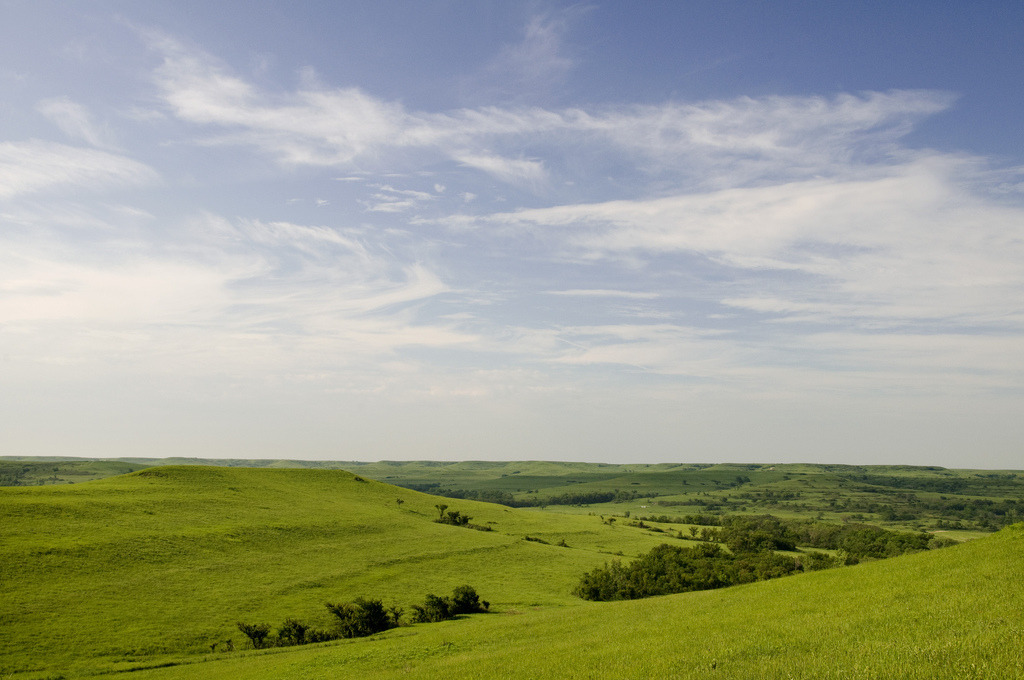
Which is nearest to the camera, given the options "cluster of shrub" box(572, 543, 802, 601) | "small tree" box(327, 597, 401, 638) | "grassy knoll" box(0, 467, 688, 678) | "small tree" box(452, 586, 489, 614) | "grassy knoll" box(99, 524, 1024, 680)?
"grassy knoll" box(99, 524, 1024, 680)

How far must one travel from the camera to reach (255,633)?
52781 mm

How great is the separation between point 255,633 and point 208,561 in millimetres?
23147

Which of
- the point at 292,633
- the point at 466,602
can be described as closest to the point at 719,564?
the point at 466,602

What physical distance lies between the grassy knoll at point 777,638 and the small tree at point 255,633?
7720mm

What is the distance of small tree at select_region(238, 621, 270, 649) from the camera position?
52.0m

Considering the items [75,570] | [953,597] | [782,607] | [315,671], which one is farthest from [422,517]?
[953,597]

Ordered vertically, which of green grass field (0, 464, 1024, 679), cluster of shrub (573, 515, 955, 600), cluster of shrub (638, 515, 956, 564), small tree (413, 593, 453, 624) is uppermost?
green grass field (0, 464, 1024, 679)

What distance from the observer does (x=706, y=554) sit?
9588 cm

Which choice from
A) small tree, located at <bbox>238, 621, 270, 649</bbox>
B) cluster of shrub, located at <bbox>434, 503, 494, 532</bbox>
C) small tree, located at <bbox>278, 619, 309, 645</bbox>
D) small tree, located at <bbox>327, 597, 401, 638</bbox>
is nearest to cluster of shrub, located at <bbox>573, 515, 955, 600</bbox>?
small tree, located at <bbox>327, 597, 401, 638</bbox>

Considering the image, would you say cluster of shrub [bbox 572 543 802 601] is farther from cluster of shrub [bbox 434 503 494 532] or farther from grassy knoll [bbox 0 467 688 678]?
cluster of shrub [bbox 434 503 494 532]

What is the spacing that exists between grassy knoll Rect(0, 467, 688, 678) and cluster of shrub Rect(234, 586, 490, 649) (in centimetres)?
185

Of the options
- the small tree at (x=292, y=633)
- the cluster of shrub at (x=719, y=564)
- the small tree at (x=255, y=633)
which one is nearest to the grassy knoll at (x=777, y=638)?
the small tree at (x=255, y=633)

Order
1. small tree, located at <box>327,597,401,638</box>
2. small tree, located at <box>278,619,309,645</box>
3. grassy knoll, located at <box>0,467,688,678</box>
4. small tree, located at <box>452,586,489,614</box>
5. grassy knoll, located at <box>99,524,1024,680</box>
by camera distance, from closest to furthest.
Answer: grassy knoll, located at <box>99,524,1024,680</box> → grassy knoll, located at <box>0,467,688,678</box> → small tree, located at <box>278,619,309,645</box> → small tree, located at <box>327,597,401,638</box> → small tree, located at <box>452,586,489,614</box>

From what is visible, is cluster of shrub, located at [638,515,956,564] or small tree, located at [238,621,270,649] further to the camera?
cluster of shrub, located at [638,515,956,564]
